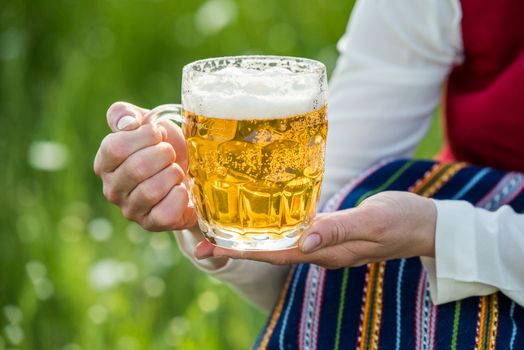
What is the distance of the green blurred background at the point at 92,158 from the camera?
203cm

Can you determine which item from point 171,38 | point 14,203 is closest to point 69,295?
point 14,203

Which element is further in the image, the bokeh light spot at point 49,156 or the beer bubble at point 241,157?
the bokeh light spot at point 49,156

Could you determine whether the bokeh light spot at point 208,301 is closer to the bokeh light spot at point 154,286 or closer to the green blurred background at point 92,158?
the green blurred background at point 92,158

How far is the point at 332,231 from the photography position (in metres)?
1.18

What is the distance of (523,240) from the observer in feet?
4.27

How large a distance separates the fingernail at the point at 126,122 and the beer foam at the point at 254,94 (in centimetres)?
14

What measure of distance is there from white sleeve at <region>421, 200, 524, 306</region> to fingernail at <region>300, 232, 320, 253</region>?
222 millimetres

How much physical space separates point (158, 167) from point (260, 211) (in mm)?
164

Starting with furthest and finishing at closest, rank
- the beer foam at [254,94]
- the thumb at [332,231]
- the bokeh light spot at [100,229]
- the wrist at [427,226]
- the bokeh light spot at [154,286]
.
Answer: the bokeh light spot at [100,229], the bokeh light spot at [154,286], the wrist at [427,226], the thumb at [332,231], the beer foam at [254,94]

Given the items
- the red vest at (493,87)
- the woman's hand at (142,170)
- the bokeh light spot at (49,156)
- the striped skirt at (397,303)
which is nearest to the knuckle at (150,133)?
the woman's hand at (142,170)

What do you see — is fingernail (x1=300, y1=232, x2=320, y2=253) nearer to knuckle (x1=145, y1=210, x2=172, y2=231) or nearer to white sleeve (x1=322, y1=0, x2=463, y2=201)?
knuckle (x1=145, y1=210, x2=172, y2=231)

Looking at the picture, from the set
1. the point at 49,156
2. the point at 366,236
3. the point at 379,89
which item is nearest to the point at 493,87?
the point at 379,89

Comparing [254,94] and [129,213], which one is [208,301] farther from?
[254,94]

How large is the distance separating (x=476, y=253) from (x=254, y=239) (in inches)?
14.4
